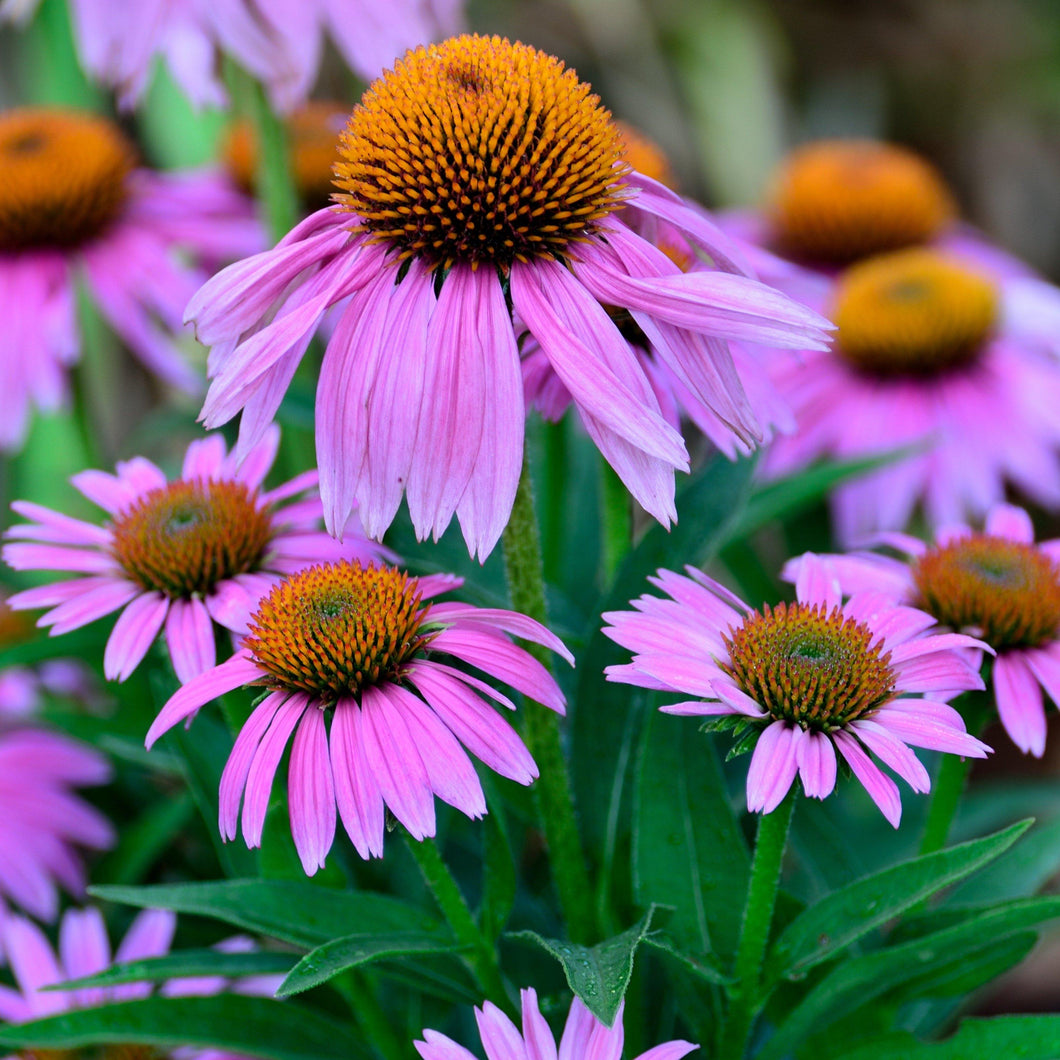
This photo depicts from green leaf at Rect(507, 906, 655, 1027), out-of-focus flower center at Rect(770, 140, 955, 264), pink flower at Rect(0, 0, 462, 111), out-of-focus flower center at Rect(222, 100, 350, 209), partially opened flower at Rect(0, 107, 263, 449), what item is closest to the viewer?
green leaf at Rect(507, 906, 655, 1027)

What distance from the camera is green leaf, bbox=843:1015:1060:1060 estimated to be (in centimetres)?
64

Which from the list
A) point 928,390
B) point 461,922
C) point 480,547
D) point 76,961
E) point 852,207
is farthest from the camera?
point 852,207

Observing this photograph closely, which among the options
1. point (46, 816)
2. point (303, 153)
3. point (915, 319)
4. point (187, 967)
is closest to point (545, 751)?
point (187, 967)

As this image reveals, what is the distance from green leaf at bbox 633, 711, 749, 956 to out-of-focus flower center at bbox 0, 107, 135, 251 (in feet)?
3.01

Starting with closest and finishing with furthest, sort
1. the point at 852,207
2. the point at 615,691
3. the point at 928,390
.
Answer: the point at 615,691, the point at 928,390, the point at 852,207

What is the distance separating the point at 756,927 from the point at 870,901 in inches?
2.4

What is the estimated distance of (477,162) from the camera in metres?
0.63

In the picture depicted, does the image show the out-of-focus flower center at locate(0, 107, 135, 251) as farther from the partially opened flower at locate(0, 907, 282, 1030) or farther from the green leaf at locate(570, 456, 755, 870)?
the green leaf at locate(570, 456, 755, 870)

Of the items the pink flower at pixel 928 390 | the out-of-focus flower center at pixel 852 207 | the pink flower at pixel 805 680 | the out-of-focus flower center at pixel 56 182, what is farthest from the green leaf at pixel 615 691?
the out-of-focus flower center at pixel 852 207

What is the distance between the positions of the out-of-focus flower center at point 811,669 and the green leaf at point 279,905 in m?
0.26

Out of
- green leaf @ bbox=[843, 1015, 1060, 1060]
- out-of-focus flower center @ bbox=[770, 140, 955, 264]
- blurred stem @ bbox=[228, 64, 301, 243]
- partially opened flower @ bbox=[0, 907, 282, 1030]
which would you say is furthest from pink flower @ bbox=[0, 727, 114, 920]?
out-of-focus flower center @ bbox=[770, 140, 955, 264]

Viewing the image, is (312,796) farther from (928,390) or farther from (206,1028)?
(928,390)

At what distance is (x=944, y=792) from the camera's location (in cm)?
74

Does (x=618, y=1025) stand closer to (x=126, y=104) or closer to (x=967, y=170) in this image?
(x=126, y=104)
